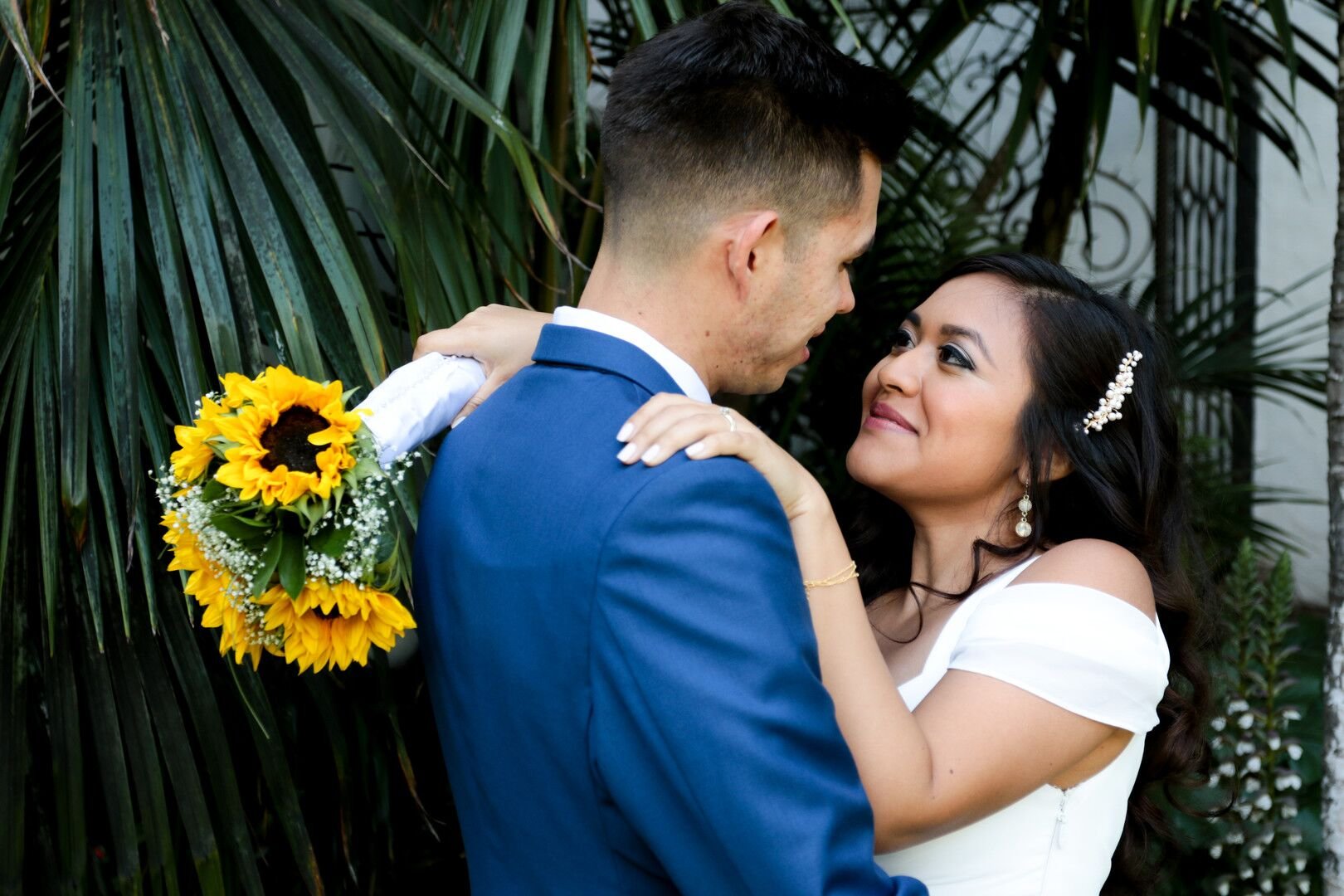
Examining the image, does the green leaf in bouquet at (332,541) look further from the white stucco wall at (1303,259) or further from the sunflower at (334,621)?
the white stucco wall at (1303,259)

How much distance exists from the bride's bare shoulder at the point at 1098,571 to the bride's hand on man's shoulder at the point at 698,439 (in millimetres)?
595

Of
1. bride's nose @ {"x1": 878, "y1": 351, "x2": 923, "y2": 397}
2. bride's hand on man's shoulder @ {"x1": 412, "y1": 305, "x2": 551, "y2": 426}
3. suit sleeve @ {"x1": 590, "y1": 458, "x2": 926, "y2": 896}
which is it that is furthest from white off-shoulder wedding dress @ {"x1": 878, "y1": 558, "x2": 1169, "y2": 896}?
bride's hand on man's shoulder @ {"x1": 412, "y1": 305, "x2": 551, "y2": 426}

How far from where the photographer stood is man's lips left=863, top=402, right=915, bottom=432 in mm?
1977

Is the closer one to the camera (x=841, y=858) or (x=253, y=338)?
(x=841, y=858)

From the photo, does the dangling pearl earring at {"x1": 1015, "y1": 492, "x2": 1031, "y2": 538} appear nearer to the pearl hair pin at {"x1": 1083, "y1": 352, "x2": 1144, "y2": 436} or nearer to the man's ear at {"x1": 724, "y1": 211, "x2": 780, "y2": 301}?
the pearl hair pin at {"x1": 1083, "y1": 352, "x2": 1144, "y2": 436}

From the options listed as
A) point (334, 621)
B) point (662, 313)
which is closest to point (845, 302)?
point (662, 313)

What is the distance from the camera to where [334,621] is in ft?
4.19

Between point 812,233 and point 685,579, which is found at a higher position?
point 812,233

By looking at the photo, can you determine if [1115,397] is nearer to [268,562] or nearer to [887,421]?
[887,421]

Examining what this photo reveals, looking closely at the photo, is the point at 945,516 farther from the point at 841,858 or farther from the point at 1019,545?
the point at 841,858

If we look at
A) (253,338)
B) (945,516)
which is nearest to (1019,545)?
(945,516)

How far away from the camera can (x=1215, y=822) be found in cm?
298

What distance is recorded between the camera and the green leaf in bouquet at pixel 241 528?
1188 millimetres

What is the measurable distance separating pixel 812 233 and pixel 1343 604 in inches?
58.0
